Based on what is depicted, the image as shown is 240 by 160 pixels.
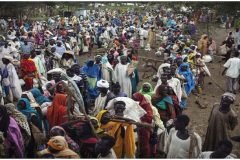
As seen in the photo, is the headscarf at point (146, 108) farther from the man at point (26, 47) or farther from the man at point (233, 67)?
the man at point (26, 47)

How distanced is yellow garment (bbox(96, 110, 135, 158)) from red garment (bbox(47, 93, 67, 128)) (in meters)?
1.05

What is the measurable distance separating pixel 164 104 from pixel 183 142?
1.48 meters

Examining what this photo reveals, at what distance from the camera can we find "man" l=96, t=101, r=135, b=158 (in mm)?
4898

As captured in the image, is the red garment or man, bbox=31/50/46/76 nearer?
the red garment

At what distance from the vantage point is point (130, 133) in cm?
494

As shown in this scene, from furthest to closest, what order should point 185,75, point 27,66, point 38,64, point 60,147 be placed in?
point 38,64 → point 27,66 → point 185,75 → point 60,147

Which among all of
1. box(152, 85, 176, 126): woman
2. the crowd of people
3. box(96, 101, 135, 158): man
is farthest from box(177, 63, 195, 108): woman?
box(96, 101, 135, 158): man

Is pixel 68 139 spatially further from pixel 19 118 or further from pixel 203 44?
pixel 203 44

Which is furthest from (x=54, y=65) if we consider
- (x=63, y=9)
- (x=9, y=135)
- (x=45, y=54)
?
(x=63, y=9)

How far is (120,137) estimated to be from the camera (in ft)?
16.2

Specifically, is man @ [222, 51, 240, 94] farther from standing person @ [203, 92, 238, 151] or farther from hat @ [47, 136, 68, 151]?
hat @ [47, 136, 68, 151]

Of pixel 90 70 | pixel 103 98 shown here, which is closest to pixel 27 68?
pixel 90 70

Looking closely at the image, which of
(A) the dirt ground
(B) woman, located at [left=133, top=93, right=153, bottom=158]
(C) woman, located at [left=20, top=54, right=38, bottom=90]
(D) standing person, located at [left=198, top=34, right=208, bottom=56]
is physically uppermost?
(D) standing person, located at [left=198, top=34, right=208, bottom=56]

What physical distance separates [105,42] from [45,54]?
26.8 feet
